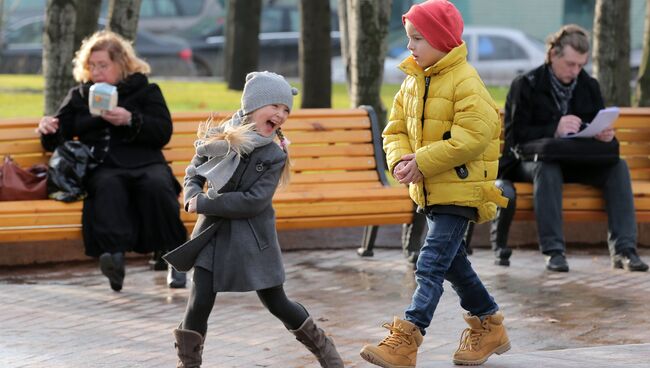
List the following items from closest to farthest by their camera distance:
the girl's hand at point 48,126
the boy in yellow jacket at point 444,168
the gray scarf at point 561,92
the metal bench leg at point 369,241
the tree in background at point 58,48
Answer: the boy in yellow jacket at point 444,168 → the girl's hand at point 48,126 → the gray scarf at point 561,92 → the metal bench leg at point 369,241 → the tree in background at point 58,48

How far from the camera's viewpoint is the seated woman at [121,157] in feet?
26.8

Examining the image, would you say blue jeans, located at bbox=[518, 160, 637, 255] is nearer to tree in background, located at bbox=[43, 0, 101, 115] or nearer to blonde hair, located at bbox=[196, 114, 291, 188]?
blonde hair, located at bbox=[196, 114, 291, 188]

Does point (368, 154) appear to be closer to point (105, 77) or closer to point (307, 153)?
point (307, 153)

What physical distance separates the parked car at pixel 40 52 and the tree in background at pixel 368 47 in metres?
17.3

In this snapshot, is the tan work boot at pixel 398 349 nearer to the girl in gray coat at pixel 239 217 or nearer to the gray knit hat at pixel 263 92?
the girl in gray coat at pixel 239 217

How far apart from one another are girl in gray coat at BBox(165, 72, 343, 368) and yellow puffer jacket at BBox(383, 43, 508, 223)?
26.0 inches

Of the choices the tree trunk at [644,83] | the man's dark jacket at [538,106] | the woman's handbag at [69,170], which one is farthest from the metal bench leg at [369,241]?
the tree trunk at [644,83]

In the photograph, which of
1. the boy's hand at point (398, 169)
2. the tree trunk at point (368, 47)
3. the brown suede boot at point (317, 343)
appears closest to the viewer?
the brown suede boot at point (317, 343)

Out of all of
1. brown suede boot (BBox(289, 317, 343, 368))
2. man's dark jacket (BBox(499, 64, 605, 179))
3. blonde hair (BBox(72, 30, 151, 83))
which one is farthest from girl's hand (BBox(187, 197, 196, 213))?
man's dark jacket (BBox(499, 64, 605, 179))

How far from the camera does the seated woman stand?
8180mm

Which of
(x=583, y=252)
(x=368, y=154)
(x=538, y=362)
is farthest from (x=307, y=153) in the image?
(x=538, y=362)

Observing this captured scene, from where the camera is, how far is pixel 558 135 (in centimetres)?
917

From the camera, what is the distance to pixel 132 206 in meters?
8.41

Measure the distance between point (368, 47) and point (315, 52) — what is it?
130 inches
